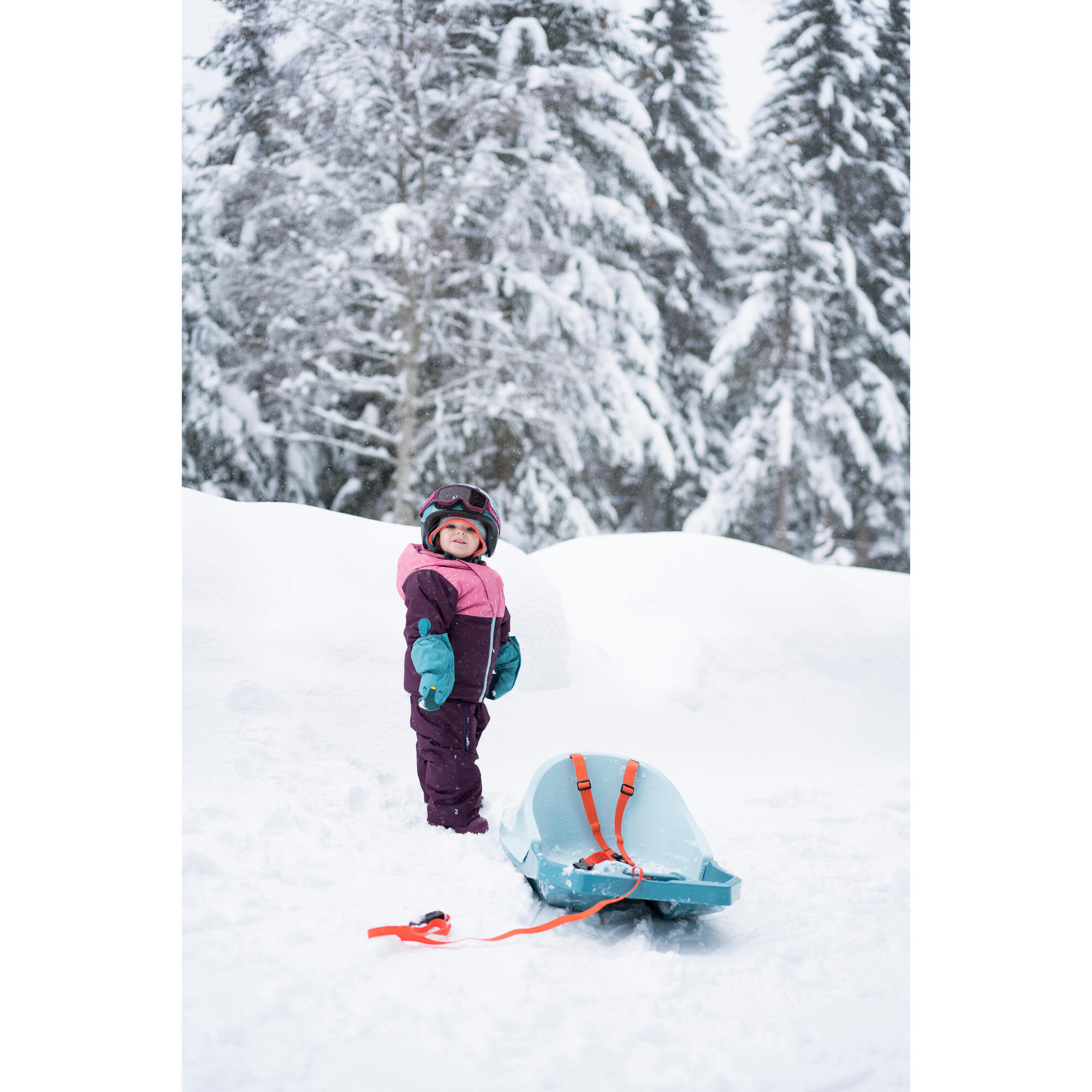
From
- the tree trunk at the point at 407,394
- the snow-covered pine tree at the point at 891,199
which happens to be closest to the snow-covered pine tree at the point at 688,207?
the snow-covered pine tree at the point at 891,199

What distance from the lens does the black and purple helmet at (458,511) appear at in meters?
3.05

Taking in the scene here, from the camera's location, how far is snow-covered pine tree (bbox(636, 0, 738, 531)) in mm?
8617

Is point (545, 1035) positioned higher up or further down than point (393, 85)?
further down

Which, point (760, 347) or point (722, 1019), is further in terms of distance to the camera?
point (760, 347)

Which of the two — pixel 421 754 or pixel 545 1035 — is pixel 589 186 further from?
pixel 545 1035

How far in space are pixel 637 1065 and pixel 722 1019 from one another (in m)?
0.23

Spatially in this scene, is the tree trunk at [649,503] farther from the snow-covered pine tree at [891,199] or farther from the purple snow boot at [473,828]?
the purple snow boot at [473,828]

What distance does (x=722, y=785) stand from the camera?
377 cm

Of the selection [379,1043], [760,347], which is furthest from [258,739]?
[760,347]

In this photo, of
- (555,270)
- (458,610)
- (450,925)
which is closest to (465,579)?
(458,610)

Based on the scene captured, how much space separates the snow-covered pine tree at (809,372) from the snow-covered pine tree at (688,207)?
296mm

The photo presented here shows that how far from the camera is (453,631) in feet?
9.77

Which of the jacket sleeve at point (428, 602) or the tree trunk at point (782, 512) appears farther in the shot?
the tree trunk at point (782, 512)

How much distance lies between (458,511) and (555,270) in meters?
5.87
